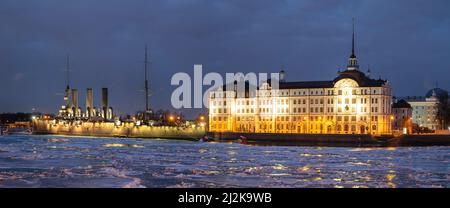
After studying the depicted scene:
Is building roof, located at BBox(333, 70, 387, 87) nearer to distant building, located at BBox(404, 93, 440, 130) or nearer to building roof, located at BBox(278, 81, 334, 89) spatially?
building roof, located at BBox(278, 81, 334, 89)

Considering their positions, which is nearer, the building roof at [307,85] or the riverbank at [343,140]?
the riverbank at [343,140]

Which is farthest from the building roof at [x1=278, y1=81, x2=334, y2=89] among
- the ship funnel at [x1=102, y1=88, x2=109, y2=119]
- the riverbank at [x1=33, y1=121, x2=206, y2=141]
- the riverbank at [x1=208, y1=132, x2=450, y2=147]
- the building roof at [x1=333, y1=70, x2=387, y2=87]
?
the ship funnel at [x1=102, y1=88, x2=109, y2=119]

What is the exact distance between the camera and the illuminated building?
3344 inches

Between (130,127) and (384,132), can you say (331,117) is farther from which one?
(130,127)

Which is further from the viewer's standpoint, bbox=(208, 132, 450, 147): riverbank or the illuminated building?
the illuminated building

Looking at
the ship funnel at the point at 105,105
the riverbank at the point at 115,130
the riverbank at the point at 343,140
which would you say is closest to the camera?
the riverbank at the point at 343,140

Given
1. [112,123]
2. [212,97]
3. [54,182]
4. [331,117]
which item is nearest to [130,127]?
[112,123]

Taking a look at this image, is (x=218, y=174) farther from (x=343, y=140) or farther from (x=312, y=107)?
(x=312, y=107)

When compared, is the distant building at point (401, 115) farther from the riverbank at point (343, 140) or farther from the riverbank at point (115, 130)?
the riverbank at point (115, 130)

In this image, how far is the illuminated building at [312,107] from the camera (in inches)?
3344

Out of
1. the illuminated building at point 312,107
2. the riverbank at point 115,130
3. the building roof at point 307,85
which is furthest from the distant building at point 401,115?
the riverbank at point 115,130

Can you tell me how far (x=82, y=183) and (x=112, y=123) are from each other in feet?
306

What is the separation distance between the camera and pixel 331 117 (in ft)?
289

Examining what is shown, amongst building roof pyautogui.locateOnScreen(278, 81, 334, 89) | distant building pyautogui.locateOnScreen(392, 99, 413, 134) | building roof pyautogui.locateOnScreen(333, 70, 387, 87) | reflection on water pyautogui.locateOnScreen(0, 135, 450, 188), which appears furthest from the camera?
distant building pyautogui.locateOnScreen(392, 99, 413, 134)
